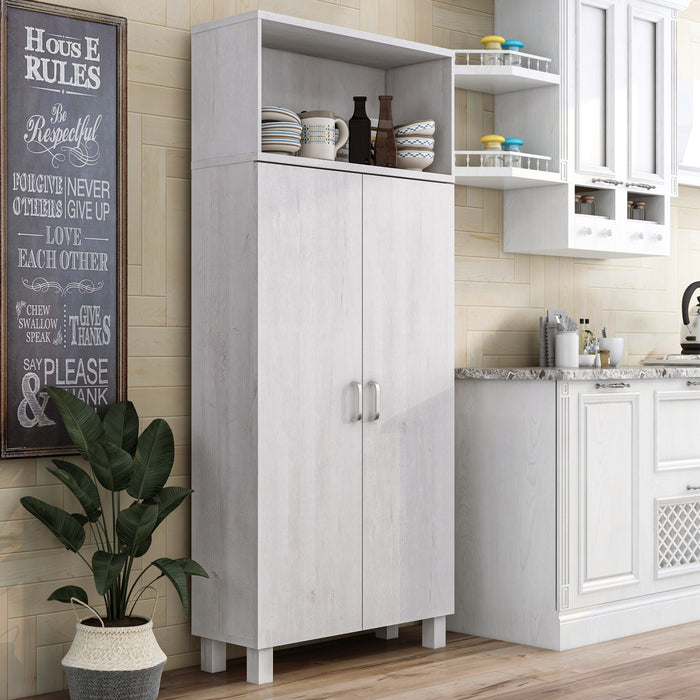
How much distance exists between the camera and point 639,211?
4746 millimetres

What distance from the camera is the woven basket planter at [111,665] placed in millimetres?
3002

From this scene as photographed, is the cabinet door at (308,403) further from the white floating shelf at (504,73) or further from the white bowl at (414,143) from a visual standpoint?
the white floating shelf at (504,73)

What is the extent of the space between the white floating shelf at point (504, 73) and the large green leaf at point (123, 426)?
179 cm

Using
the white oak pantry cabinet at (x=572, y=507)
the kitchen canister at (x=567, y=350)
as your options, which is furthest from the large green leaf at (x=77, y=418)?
the kitchen canister at (x=567, y=350)

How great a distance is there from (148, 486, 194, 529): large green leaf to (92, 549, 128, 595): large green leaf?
0.59 feet

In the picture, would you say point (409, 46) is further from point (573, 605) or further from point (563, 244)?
point (573, 605)

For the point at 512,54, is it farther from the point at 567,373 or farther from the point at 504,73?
the point at 567,373

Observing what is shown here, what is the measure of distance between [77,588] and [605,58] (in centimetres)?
291

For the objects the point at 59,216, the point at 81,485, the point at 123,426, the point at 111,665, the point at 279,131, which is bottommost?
the point at 111,665

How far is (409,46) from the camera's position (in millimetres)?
3779

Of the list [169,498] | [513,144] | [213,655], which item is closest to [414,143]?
[513,144]

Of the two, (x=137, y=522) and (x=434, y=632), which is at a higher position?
(x=137, y=522)

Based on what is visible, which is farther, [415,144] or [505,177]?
[505,177]

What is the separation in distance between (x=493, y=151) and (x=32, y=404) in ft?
6.59
